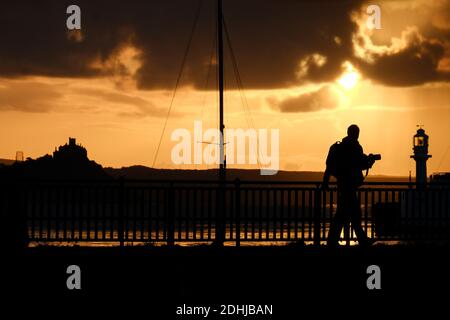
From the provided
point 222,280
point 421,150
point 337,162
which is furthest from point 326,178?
point 421,150

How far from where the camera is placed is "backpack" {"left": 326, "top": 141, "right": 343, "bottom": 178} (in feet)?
61.7

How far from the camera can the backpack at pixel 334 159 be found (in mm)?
18812

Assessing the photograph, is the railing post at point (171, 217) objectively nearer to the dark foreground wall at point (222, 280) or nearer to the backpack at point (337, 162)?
the dark foreground wall at point (222, 280)

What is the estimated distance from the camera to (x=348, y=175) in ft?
62.1

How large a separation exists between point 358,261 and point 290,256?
1.45 metres

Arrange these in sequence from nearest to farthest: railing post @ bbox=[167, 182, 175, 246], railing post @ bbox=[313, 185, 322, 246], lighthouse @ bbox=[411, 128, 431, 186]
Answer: railing post @ bbox=[167, 182, 175, 246]
railing post @ bbox=[313, 185, 322, 246]
lighthouse @ bbox=[411, 128, 431, 186]

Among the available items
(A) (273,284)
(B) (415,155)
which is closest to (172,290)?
(A) (273,284)

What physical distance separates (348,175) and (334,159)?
44cm

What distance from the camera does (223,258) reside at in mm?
16734

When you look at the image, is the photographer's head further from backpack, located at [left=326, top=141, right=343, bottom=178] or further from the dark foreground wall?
the dark foreground wall

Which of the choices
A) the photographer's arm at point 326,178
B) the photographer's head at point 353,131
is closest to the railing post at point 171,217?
the photographer's arm at point 326,178

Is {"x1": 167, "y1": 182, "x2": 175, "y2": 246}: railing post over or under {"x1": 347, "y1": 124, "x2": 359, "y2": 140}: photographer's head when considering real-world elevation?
under

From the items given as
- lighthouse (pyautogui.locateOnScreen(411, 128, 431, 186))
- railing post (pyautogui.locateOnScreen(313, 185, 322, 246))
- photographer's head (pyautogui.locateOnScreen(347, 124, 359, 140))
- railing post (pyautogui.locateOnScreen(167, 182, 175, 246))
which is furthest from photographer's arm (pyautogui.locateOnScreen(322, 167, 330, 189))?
lighthouse (pyautogui.locateOnScreen(411, 128, 431, 186))
